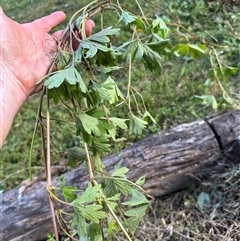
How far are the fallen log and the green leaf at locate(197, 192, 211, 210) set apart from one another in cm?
6

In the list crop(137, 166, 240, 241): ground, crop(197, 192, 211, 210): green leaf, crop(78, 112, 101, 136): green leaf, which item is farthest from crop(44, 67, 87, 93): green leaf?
crop(197, 192, 211, 210): green leaf

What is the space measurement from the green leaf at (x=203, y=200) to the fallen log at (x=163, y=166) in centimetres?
6

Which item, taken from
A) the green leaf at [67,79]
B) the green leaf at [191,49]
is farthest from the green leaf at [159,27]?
the green leaf at [67,79]

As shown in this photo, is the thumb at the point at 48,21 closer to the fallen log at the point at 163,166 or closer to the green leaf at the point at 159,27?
the green leaf at the point at 159,27

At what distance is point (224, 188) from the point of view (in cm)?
163

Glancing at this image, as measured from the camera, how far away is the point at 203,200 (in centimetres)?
166

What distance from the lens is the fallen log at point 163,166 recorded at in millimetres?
1675

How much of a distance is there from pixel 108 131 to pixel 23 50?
0.47 m

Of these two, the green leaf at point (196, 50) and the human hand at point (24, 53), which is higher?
the human hand at point (24, 53)

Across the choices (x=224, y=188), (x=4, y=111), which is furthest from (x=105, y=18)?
(x=4, y=111)

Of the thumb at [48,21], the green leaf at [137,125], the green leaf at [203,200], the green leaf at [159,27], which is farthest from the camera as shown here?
the green leaf at [203,200]

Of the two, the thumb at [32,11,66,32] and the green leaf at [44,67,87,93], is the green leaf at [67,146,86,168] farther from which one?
the thumb at [32,11,66,32]

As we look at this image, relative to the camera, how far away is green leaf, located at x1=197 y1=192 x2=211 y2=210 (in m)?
1.65

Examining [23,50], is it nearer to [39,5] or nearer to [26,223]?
[26,223]
